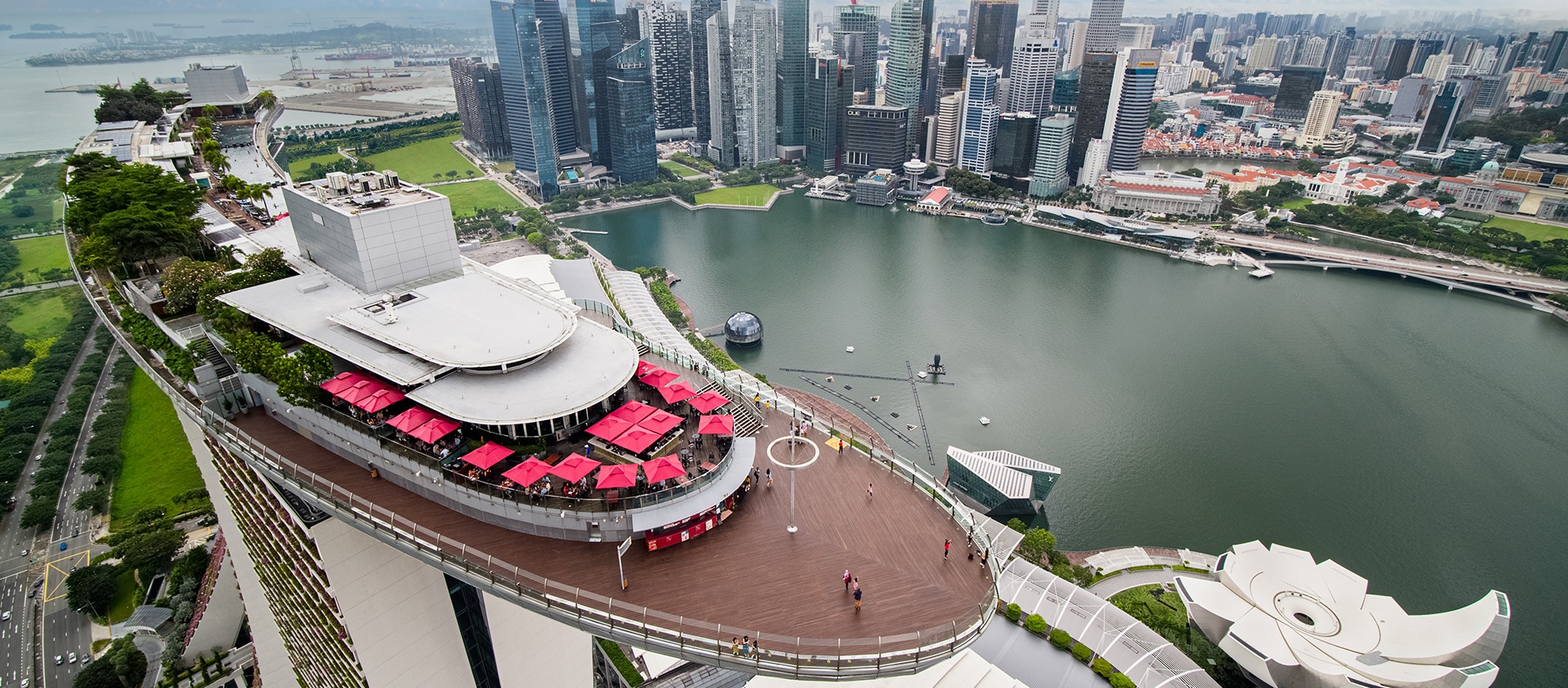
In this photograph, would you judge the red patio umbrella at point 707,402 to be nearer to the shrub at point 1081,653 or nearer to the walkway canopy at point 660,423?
the walkway canopy at point 660,423

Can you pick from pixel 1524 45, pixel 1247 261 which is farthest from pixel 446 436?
pixel 1524 45

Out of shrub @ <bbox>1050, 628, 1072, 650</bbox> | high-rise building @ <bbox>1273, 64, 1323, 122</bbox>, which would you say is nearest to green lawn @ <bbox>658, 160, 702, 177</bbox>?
shrub @ <bbox>1050, 628, 1072, 650</bbox>

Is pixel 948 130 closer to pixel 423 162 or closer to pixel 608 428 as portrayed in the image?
pixel 423 162

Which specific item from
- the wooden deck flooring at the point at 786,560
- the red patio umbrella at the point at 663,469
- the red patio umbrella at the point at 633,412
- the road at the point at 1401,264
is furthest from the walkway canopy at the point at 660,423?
the road at the point at 1401,264

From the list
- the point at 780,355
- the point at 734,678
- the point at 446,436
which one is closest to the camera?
the point at 446,436

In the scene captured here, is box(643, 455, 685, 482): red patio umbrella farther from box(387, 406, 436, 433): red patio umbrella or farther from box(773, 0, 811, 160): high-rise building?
box(773, 0, 811, 160): high-rise building

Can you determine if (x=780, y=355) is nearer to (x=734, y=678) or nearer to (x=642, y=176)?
(x=734, y=678)

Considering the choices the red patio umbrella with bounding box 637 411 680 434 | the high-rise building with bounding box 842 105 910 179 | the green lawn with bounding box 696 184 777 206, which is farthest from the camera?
the high-rise building with bounding box 842 105 910 179
